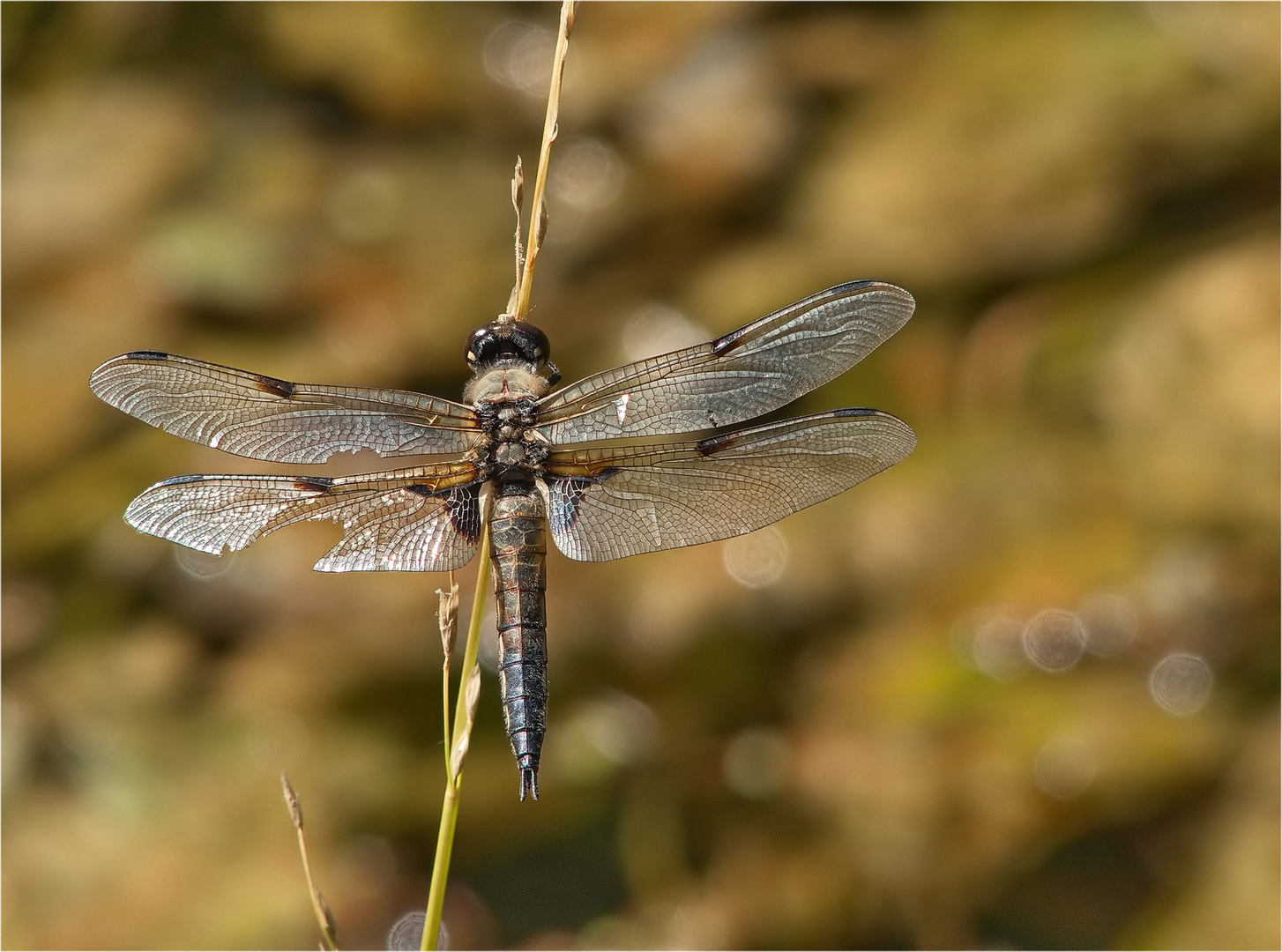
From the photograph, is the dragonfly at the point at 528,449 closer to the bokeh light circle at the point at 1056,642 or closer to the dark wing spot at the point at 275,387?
the dark wing spot at the point at 275,387

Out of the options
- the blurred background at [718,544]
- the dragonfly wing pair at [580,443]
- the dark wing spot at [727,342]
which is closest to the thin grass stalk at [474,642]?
the dragonfly wing pair at [580,443]

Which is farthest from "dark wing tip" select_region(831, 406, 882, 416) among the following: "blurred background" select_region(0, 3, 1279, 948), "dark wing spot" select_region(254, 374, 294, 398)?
"blurred background" select_region(0, 3, 1279, 948)

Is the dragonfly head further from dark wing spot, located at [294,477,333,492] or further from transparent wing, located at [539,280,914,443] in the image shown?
dark wing spot, located at [294,477,333,492]

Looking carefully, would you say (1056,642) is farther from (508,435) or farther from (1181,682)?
(508,435)

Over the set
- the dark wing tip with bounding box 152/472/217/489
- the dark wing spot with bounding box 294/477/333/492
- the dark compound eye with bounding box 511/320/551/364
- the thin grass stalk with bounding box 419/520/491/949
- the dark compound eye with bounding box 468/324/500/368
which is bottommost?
the thin grass stalk with bounding box 419/520/491/949

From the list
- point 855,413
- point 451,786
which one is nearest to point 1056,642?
point 855,413

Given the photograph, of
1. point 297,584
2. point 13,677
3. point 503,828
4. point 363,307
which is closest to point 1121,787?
point 503,828
